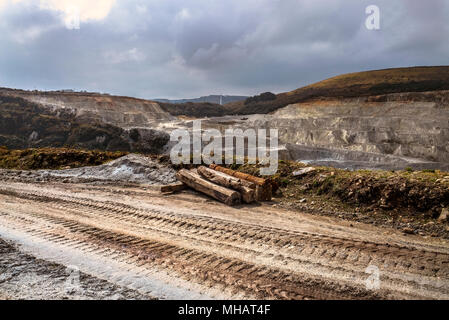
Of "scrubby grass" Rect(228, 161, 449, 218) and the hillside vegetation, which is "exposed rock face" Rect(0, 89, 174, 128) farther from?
"scrubby grass" Rect(228, 161, 449, 218)

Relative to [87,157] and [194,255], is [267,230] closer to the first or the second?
[194,255]

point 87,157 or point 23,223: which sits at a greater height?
point 87,157

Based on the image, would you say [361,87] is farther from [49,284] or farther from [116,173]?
[49,284]

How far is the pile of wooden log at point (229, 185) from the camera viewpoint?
28.4 ft

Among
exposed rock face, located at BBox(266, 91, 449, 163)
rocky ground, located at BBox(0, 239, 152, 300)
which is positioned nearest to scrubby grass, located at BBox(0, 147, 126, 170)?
rocky ground, located at BBox(0, 239, 152, 300)

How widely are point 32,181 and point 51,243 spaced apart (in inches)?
285

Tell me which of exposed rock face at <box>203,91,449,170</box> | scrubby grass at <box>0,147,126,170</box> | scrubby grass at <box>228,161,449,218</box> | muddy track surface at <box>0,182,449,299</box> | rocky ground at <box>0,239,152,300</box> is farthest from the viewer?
exposed rock face at <box>203,91,449,170</box>

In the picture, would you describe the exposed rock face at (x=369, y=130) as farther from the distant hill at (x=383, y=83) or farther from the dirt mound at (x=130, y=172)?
the dirt mound at (x=130, y=172)

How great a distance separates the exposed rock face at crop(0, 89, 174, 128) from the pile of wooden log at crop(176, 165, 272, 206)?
112 ft

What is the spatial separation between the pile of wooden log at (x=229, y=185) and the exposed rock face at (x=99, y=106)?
34086 millimetres

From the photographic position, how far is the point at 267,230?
6449 millimetres

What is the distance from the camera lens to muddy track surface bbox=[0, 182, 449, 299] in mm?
4191
